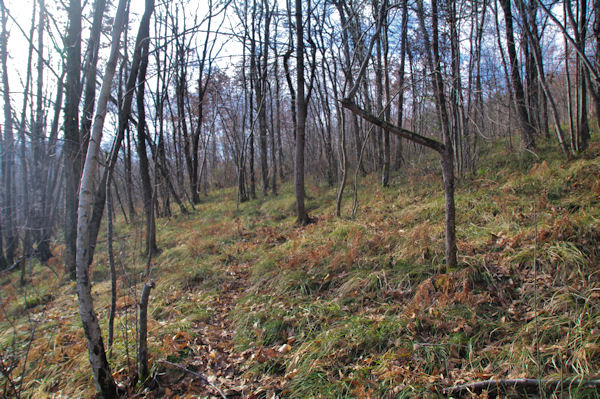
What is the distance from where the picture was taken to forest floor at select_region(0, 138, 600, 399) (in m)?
2.56

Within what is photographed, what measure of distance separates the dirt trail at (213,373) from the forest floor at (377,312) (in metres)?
0.02

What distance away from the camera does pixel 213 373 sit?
3102 millimetres

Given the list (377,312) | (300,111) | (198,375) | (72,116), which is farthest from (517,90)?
(72,116)

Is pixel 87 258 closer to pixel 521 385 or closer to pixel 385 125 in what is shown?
pixel 385 125

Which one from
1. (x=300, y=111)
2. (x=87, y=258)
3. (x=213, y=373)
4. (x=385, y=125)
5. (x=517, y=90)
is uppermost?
(x=517, y=90)

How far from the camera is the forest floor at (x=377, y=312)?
101 inches

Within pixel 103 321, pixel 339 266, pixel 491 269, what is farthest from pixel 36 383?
pixel 491 269

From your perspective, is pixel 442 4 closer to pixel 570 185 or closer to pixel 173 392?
pixel 570 185

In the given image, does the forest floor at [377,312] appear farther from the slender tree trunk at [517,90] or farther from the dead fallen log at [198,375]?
the slender tree trunk at [517,90]

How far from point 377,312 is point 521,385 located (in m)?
1.53

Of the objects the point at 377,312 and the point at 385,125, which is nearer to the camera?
the point at 385,125

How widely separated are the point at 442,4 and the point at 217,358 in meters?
8.42

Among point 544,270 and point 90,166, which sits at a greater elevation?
point 90,166

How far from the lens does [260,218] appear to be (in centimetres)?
1021
